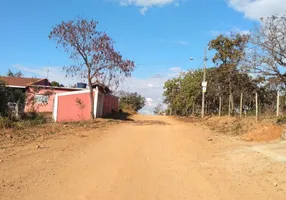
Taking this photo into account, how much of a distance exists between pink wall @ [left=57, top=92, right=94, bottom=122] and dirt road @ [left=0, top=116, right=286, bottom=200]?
15847 millimetres

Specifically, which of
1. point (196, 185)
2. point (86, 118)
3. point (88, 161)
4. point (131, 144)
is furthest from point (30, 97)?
point (196, 185)

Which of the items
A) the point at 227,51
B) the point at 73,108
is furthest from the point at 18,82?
the point at 227,51

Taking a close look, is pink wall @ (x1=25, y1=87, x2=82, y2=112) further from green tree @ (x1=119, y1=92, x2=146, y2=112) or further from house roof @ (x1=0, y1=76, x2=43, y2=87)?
green tree @ (x1=119, y1=92, x2=146, y2=112)

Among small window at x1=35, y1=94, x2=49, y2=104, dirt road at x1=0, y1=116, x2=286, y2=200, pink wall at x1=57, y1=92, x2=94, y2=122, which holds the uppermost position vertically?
small window at x1=35, y1=94, x2=49, y2=104

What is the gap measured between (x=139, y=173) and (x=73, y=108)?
68.5 feet

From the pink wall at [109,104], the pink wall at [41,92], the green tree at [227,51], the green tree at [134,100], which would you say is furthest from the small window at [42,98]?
the green tree at [134,100]

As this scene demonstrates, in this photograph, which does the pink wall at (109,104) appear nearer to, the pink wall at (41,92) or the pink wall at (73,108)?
the pink wall at (41,92)

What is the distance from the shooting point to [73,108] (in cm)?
2883

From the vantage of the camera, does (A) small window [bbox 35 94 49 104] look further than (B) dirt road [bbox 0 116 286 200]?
Yes

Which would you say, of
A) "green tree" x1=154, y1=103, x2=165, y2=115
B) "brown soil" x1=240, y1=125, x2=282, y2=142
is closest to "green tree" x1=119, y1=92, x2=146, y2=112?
"green tree" x1=154, y1=103, x2=165, y2=115

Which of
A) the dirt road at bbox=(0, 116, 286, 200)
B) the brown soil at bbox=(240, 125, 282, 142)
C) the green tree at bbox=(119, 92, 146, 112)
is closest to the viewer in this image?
the dirt road at bbox=(0, 116, 286, 200)

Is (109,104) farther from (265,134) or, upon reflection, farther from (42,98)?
(265,134)

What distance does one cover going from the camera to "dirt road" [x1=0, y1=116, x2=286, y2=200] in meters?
6.97

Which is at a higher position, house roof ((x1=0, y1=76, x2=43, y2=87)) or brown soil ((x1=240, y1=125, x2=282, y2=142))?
house roof ((x1=0, y1=76, x2=43, y2=87))
